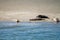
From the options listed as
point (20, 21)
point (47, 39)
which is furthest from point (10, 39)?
point (20, 21)

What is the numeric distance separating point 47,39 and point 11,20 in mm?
17437

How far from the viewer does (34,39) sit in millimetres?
16781

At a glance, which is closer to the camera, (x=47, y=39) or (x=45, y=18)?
(x=47, y=39)

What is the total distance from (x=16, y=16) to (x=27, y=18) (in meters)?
1.79

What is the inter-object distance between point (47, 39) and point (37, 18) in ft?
54.0

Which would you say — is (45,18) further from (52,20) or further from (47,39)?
(47,39)

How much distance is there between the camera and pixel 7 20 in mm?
34094

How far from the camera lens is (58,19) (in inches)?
1289

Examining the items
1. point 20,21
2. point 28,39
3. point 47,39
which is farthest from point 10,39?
point 20,21

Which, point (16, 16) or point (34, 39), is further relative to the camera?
point (16, 16)

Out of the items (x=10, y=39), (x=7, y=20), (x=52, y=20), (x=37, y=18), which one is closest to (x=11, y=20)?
(x=7, y=20)

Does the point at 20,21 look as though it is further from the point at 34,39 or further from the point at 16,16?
the point at 34,39

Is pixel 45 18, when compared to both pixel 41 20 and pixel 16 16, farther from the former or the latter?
pixel 16 16

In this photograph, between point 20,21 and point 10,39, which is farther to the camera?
point 20,21
